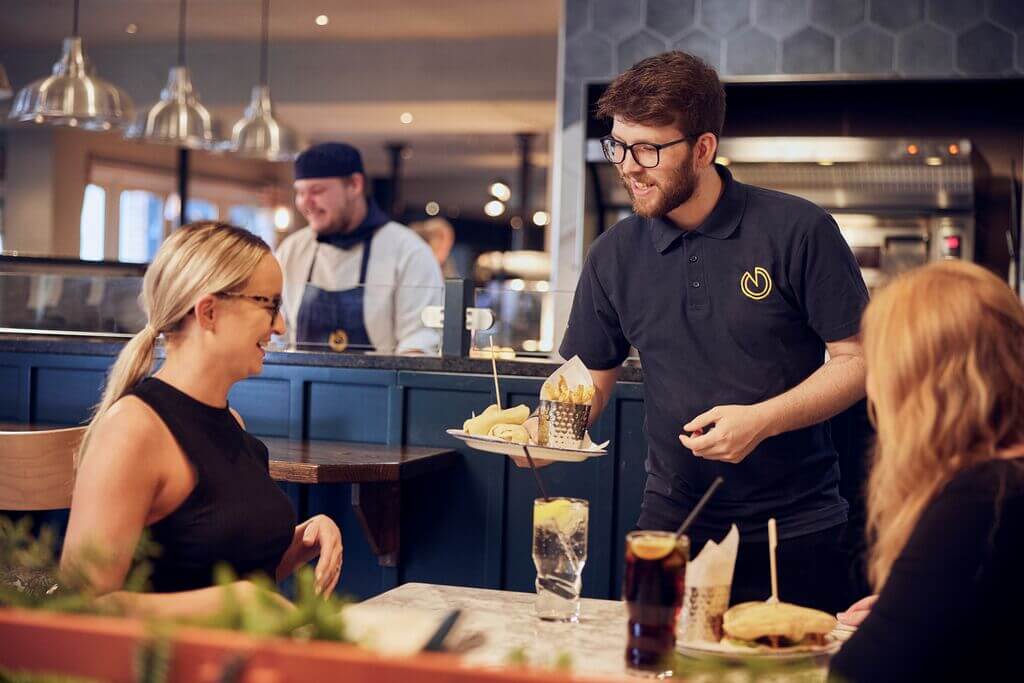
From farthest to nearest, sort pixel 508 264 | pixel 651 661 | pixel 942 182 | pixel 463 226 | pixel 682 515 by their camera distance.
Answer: pixel 463 226 → pixel 508 264 → pixel 942 182 → pixel 682 515 → pixel 651 661

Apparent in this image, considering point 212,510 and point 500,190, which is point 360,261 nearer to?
point 212,510

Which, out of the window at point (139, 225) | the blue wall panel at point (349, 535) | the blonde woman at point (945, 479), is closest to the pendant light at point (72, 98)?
the blue wall panel at point (349, 535)

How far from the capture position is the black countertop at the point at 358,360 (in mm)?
3230

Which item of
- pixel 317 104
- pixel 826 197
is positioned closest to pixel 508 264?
pixel 317 104

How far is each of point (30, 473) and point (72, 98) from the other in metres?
2.87

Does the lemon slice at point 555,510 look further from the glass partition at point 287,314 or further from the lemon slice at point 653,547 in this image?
the glass partition at point 287,314

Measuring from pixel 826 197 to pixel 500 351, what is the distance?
2.70 meters

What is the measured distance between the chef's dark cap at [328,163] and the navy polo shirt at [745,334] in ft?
7.40

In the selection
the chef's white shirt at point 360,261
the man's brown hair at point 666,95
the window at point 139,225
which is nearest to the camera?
the man's brown hair at point 666,95

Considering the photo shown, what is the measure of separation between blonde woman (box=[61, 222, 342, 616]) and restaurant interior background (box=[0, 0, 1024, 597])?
136 cm

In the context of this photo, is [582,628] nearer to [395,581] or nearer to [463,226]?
[395,581]

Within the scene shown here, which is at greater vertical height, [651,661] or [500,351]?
[500,351]

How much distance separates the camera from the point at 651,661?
54.9 inches

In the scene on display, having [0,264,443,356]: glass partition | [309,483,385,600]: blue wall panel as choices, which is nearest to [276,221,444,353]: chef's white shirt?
[0,264,443,356]: glass partition
